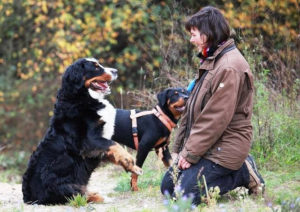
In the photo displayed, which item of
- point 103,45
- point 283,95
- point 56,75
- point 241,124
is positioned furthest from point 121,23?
point 241,124

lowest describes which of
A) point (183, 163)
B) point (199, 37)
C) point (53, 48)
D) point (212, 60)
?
point (183, 163)

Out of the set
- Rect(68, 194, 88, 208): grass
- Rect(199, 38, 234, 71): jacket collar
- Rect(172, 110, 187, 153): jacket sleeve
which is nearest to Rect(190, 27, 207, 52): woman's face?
Rect(199, 38, 234, 71): jacket collar

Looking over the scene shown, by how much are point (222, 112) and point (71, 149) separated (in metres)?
1.60

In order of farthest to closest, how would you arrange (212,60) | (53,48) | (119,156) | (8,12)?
(53,48)
(8,12)
(119,156)
(212,60)

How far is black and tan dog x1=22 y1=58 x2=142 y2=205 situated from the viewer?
15.8ft

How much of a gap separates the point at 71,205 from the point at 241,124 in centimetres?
171

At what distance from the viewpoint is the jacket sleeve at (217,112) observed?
13.2 feet

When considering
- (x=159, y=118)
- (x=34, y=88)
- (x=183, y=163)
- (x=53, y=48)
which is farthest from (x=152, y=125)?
(x=53, y=48)

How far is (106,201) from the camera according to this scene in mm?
4961

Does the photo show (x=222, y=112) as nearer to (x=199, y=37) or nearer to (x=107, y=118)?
(x=199, y=37)

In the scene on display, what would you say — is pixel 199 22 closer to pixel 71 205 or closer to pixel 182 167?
pixel 182 167

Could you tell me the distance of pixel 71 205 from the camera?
4629 millimetres

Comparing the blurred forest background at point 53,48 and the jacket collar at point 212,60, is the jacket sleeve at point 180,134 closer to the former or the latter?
the jacket collar at point 212,60

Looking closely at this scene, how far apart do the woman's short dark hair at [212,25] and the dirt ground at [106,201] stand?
1.51 metres
